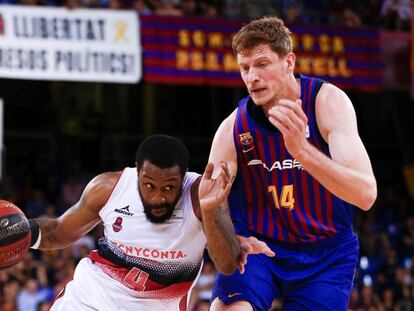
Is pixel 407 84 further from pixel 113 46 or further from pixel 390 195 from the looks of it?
pixel 113 46

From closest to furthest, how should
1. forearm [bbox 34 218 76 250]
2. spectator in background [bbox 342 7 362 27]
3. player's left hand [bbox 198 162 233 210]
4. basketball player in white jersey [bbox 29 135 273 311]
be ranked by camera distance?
player's left hand [bbox 198 162 233 210]
basketball player in white jersey [bbox 29 135 273 311]
forearm [bbox 34 218 76 250]
spectator in background [bbox 342 7 362 27]

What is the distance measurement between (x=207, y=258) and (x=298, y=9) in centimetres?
514

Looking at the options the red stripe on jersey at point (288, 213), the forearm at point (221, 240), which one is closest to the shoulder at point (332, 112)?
the red stripe on jersey at point (288, 213)

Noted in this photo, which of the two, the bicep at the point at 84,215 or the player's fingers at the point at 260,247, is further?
the bicep at the point at 84,215

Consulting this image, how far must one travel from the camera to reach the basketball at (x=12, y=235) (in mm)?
6051

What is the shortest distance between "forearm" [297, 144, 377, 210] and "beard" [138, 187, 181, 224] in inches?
48.4

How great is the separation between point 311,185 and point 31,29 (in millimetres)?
10596

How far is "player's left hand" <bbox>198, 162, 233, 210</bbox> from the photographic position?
5.27 m

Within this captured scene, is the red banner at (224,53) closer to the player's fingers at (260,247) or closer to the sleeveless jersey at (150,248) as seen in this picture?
the sleeveless jersey at (150,248)

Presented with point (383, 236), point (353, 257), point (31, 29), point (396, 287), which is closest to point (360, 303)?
point (396, 287)

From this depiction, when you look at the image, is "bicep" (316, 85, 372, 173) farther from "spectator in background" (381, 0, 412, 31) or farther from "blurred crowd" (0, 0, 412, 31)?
"spectator in background" (381, 0, 412, 31)

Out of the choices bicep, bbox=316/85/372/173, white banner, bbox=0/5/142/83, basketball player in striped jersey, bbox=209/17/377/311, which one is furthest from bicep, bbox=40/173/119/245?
white banner, bbox=0/5/142/83

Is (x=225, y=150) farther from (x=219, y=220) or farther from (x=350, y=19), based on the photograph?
(x=350, y=19)

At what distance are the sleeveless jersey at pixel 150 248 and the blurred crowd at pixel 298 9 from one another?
10.4 m
